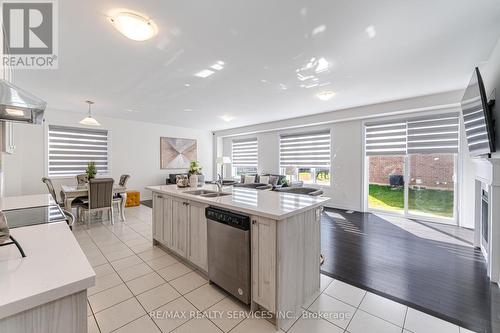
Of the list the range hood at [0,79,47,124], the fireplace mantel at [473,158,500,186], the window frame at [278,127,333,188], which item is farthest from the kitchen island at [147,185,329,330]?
the window frame at [278,127,333,188]

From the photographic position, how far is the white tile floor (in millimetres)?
1639

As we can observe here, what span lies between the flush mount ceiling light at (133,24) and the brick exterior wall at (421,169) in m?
5.32

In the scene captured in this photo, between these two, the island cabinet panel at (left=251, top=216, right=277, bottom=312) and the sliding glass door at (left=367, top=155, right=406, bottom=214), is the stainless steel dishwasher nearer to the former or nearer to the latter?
the island cabinet panel at (left=251, top=216, right=277, bottom=312)

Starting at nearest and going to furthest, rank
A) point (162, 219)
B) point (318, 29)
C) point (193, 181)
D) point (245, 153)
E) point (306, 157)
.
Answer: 1. point (318, 29)
2. point (162, 219)
3. point (193, 181)
4. point (306, 157)
5. point (245, 153)

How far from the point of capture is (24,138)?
15.9 ft

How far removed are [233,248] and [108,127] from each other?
614 centimetres

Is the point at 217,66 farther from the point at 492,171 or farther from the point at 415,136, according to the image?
the point at 415,136

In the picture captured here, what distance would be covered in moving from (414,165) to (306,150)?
268cm

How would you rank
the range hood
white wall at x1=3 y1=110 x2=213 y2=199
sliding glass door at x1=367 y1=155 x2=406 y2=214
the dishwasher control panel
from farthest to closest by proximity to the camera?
sliding glass door at x1=367 y1=155 x2=406 y2=214 → white wall at x1=3 y1=110 x2=213 y2=199 → the dishwasher control panel → the range hood

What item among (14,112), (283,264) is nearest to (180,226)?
(283,264)

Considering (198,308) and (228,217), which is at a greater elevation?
(228,217)

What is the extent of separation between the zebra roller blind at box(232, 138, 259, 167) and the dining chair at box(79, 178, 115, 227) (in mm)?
4887

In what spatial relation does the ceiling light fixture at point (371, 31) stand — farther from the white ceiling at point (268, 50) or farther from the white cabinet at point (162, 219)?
the white cabinet at point (162, 219)

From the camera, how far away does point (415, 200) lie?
467 centimetres
